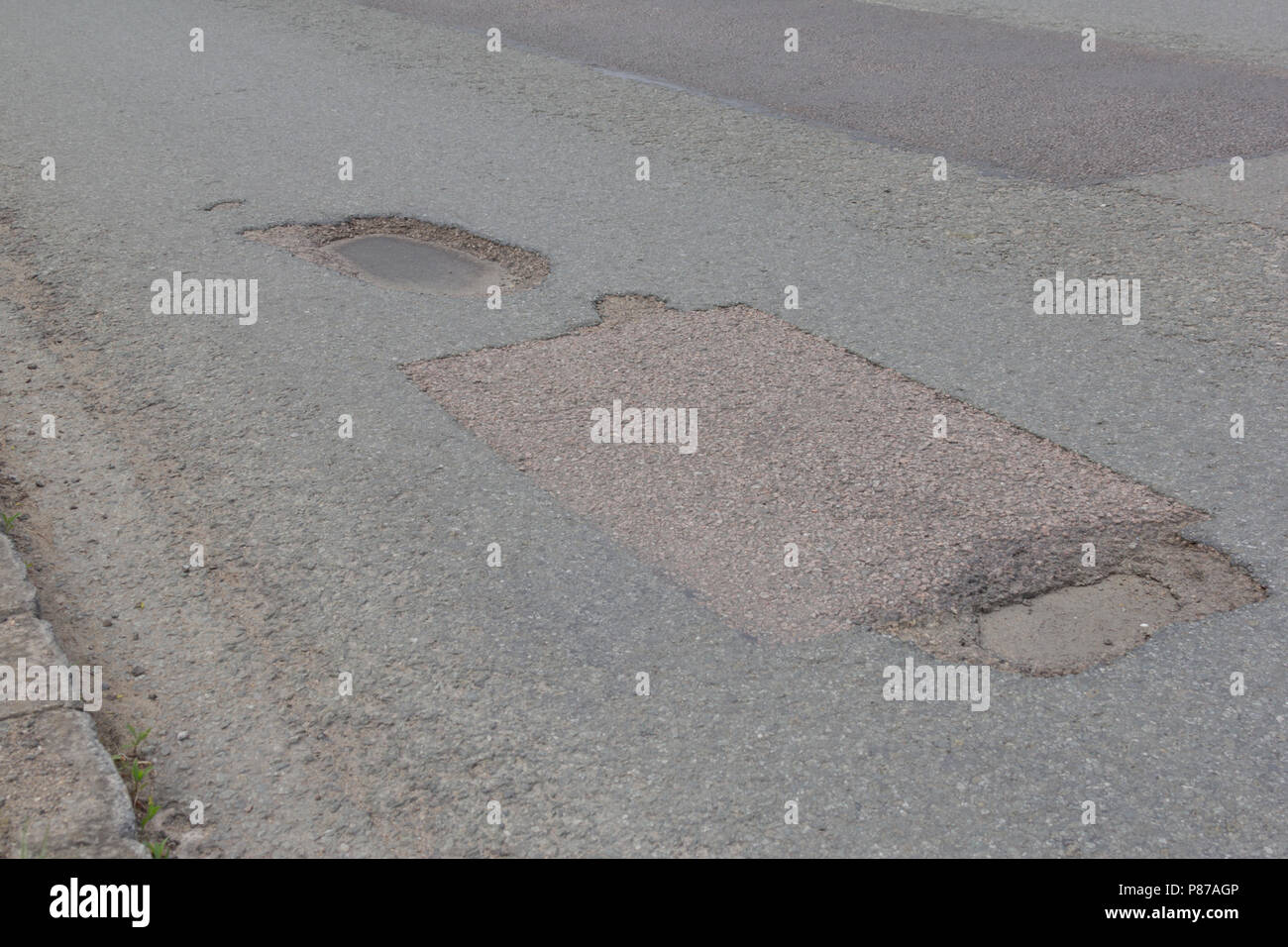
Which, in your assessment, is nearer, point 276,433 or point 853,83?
point 276,433

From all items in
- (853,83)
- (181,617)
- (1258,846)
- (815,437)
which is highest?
(853,83)

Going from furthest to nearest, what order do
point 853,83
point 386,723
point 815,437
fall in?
point 853,83
point 815,437
point 386,723

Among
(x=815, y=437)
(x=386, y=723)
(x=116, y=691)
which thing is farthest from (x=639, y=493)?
(x=116, y=691)

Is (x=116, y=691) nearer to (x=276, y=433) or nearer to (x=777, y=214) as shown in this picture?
(x=276, y=433)

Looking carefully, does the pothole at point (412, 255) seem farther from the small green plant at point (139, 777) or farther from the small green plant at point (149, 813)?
the small green plant at point (149, 813)

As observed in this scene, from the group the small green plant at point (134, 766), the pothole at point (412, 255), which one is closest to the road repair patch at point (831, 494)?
the pothole at point (412, 255)

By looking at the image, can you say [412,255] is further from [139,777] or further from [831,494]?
[139,777]

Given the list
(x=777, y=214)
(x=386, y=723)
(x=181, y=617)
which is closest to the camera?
(x=386, y=723)

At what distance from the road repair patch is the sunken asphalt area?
0.02 m

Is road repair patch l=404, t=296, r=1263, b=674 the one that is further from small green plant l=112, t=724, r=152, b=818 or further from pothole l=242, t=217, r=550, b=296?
small green plant l=112, t=724, r=152, b=818

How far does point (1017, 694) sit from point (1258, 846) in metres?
0.62

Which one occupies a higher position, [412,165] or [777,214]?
[412,165]

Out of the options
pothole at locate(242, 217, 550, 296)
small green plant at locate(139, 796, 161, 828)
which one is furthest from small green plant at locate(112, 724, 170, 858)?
pothole at locate(242, 217, 550, 296)

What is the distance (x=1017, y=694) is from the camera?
293 cm
